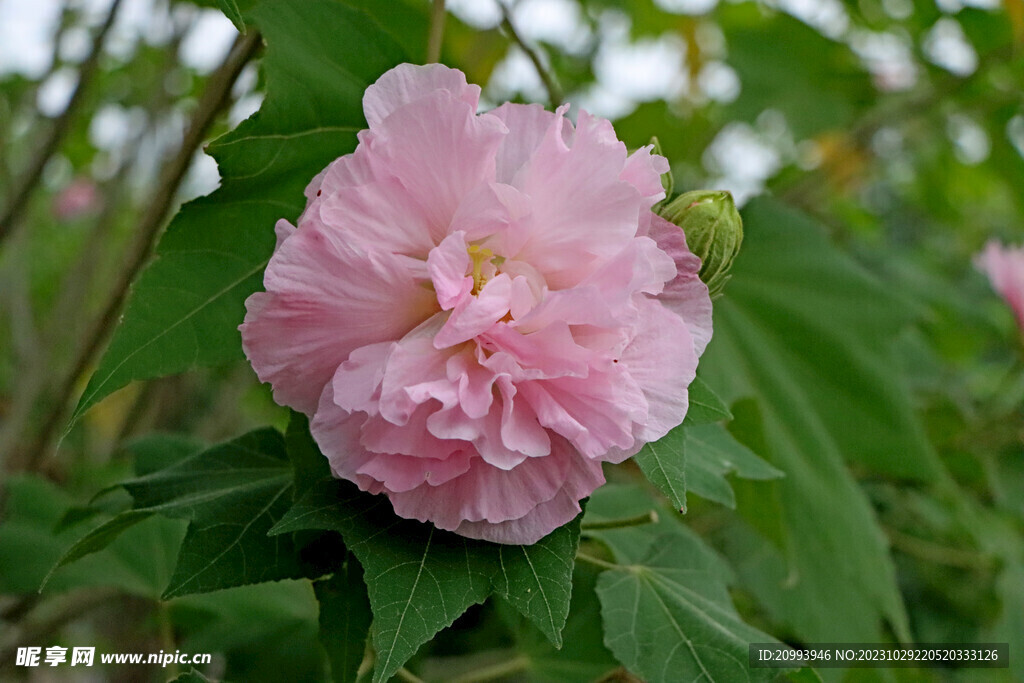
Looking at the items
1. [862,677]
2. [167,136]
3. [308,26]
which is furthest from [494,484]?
[167,136]

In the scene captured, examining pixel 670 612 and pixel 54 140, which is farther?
pixel 54 140

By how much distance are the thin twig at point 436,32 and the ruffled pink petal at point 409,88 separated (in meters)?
0.13

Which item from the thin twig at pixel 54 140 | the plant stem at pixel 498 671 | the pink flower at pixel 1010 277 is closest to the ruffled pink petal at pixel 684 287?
the plant stem at pixel 498 671

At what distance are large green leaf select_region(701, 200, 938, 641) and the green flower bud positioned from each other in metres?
0.32

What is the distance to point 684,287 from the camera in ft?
1.48

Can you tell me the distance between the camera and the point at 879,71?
1364 millimetres

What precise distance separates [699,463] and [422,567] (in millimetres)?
210

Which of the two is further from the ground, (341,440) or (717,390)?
(341,440)

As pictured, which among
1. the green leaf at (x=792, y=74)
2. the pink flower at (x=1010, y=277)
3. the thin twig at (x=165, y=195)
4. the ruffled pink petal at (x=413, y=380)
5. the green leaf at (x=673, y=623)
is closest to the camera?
the ruffled pink petal at (x=413, y=380)

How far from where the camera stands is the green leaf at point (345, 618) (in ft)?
1.54

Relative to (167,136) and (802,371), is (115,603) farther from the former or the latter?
(802,371)

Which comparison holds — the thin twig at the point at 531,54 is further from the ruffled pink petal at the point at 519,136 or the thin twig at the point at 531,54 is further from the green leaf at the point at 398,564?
the green leaf at the point at 398,564

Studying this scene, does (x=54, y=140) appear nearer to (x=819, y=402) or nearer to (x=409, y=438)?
(x=409, y=438)

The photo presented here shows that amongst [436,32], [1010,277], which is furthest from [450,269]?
[1010,277]
